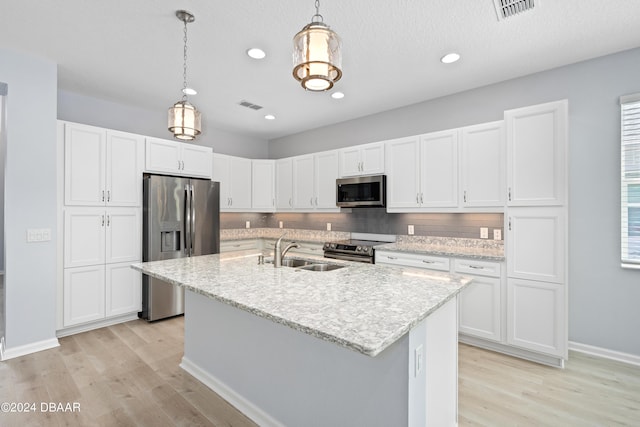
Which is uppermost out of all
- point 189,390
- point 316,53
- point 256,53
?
point 256,53

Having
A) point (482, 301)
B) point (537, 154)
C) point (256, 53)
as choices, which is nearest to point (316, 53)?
point (256, 53)

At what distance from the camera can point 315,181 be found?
489 centimetres

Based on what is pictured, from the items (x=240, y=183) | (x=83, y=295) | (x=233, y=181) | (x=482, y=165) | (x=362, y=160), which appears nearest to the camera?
(x=482, y=165)

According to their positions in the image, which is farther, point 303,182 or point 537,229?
point 303,182

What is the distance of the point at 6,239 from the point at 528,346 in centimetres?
489

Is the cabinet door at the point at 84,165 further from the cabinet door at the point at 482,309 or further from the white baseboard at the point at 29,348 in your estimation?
the cabinet door at the point at 482,309

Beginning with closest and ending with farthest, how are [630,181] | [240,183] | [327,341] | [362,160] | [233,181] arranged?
[327,341] < [630,181] < [362,160] < [233,181] < [240,183]

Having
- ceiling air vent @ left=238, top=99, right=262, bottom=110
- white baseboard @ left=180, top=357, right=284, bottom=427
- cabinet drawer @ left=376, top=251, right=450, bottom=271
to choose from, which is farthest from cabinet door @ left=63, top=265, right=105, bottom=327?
cabinet drawer @ left=376, top=251, right=450, bottom=271

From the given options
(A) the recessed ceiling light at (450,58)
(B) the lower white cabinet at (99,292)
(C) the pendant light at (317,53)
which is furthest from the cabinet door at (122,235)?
(A) the recessed ceiling light at (450,58)

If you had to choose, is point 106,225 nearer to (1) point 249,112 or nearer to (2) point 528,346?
(1) point 249,112

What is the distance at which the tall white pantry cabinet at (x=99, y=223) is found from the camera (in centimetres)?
332

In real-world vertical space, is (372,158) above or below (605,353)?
above

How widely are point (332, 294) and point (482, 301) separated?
2.19 m

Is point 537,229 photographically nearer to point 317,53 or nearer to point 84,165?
point 317,53
